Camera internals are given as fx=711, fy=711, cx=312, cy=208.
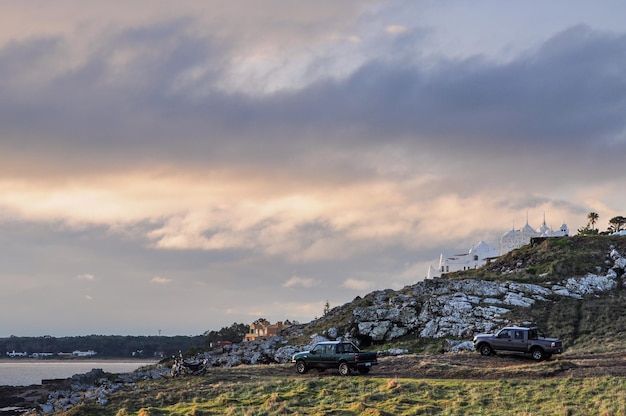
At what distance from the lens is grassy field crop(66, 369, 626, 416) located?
110ft

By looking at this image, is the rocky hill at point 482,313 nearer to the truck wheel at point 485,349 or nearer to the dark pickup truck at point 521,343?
the truck wheel at point 485,349

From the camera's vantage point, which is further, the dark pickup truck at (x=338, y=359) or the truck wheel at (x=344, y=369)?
the truck wheel at (x=344, y=369)

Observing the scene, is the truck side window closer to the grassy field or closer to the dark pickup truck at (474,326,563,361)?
the dark pickup truck at (474,326,563,361)

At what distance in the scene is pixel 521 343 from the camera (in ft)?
154

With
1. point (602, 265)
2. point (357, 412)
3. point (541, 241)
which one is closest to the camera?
point (357, 412)

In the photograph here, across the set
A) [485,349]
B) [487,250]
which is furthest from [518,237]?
[485,349]

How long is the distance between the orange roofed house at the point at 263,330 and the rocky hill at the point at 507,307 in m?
36.9

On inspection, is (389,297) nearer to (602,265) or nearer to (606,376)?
(602,265)

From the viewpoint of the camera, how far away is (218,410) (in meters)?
36.4

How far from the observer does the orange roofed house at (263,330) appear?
12812cm

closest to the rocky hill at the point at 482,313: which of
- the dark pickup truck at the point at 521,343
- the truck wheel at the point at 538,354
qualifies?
the dark pickup truck at the point at 521,343

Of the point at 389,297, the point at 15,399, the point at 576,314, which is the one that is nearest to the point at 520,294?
the point at 576,314

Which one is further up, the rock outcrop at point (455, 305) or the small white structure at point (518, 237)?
the small white structure at point (518, 237)

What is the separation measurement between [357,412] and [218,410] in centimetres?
744
